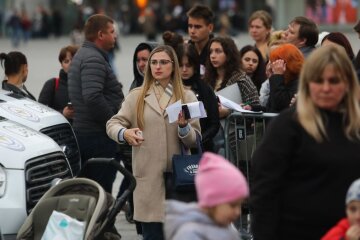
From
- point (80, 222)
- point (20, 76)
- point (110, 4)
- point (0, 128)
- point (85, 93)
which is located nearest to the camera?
point (80, 222)

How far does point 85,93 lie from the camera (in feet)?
32.4

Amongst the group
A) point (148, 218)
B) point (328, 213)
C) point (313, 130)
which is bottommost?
point (148, 218)

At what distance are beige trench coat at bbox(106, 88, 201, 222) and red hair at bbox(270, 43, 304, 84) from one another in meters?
1.02

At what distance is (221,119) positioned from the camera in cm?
980

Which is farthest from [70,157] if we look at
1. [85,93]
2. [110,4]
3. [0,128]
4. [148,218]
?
[110,4]

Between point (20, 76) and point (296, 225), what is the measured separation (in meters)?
6.22

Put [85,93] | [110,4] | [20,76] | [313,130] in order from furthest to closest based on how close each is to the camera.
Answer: [110,4]
[20,76]
[85,93]
[313,130]

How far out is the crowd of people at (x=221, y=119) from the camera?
525cm

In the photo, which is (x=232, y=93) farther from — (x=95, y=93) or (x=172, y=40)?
(x=95, y=93)

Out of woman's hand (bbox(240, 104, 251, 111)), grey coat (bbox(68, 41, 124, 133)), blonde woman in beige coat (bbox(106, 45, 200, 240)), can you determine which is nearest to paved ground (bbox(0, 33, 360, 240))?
grey coat (bbox(68, 41, 124, 133))

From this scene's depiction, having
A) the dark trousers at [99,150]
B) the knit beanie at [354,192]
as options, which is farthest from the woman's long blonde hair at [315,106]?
the dark trousers at [99,150]

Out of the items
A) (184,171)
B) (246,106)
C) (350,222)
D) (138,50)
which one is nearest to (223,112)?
(246,106)

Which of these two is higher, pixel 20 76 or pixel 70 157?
pixel 20 76

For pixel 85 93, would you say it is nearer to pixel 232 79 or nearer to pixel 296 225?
pixel 232 79
